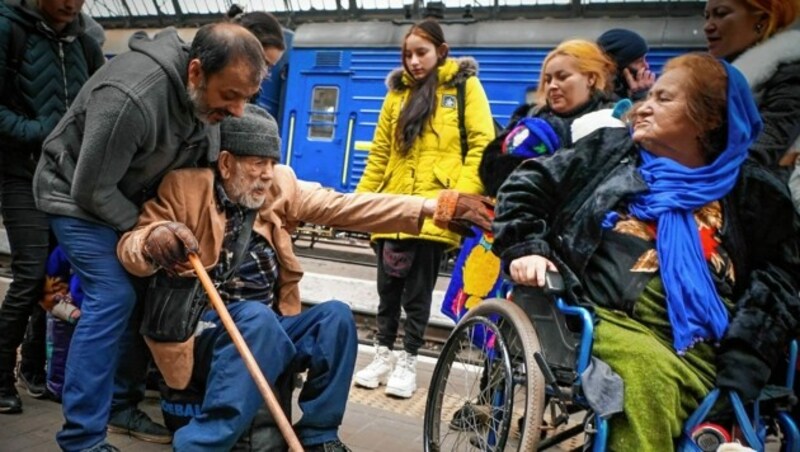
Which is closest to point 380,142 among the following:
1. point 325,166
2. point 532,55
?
point 532,55

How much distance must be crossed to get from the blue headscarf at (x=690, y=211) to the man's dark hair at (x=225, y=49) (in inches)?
54.2

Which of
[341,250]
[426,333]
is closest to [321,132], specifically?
[341,250]

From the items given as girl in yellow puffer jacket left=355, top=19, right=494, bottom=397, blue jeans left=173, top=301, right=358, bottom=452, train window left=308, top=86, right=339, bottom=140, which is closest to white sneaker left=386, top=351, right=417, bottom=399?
girl in yellow puffer jacket left=355, top=19, right=494, bottom=397

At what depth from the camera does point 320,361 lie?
7.34ft

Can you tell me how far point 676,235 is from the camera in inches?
74.0

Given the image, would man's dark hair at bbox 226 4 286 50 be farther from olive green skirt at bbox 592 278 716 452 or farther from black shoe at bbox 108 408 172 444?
olive green skirt at bbox 592 278 716 452

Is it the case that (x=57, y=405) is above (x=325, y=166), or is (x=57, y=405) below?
below

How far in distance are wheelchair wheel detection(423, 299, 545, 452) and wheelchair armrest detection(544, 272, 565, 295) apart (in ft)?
0.41

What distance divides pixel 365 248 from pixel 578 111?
722 cm

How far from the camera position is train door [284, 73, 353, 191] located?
9062mm

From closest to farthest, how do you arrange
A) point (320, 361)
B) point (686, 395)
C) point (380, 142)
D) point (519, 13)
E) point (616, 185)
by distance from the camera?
point (686, 395)
point (616, 185)
point (320, 361)
point (380, 142)
point (519, 13)

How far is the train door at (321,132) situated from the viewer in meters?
9.06

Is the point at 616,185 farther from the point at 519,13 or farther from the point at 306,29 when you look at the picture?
the point at 306,29

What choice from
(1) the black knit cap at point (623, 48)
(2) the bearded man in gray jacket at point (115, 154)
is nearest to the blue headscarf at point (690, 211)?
(1) the black knit cap at point (623, 48)
